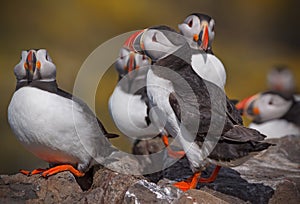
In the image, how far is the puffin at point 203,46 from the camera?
16.2 feet

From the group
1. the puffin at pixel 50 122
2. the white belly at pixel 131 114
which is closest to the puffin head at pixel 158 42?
the puffin at pixel 50 122

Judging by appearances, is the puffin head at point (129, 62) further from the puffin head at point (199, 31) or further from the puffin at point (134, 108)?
the puffin head at point (199, 31)

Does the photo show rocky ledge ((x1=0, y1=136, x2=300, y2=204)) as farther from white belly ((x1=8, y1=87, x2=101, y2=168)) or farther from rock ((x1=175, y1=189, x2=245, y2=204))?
white belly ((x1=8, y1=87, x2=101, y2=168))

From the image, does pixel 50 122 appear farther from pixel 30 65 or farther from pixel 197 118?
pixel 197 118

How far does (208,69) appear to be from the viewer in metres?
4.96

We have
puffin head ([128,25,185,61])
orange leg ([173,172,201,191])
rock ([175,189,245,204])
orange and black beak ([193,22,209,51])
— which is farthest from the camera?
orange and black beak ([193,22,209,51])

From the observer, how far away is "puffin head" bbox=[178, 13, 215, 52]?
529 centimetres

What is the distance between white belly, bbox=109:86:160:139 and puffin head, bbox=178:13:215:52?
732 millimetres

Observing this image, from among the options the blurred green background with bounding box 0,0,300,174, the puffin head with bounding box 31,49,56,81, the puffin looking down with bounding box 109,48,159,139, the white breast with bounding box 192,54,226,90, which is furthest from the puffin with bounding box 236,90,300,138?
A: the puffin head with bounding box 31,49,56,81

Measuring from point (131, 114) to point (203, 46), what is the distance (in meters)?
0.90

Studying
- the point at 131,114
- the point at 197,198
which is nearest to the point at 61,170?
the point at 197,198

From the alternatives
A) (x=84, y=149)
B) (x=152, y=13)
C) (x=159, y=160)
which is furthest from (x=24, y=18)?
(x=84, y=149)

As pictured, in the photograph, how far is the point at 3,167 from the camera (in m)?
7.91

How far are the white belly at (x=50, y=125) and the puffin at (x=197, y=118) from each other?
20.3 inches
